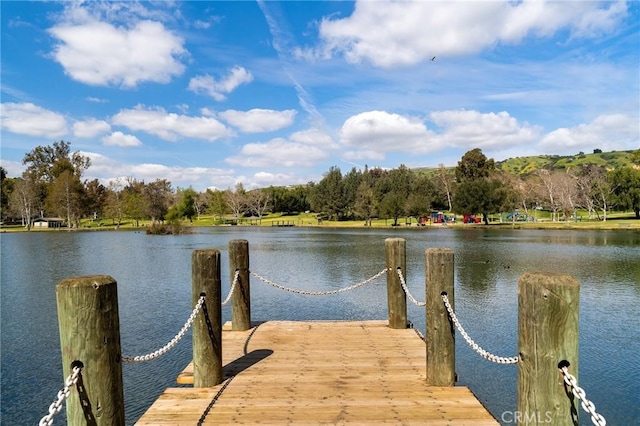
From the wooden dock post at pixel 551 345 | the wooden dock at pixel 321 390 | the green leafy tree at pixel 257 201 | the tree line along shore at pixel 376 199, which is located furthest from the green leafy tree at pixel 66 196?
the wooden dock post at pixel 551 345

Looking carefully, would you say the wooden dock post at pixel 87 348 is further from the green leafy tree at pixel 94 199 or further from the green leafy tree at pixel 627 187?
the green leafy tree at pixel 94 199

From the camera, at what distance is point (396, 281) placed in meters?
9.23

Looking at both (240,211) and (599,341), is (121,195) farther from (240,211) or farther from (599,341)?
(599,341)

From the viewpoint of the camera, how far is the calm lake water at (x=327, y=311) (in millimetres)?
9430

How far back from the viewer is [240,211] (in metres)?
129

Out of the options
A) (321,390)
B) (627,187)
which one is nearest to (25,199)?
(321,390)

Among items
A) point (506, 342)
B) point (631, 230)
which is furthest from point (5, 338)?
point (631, 230)

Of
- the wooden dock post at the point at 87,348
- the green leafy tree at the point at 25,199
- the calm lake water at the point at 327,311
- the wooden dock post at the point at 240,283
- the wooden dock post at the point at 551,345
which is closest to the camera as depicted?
the wooden dock post at the point at 551,345

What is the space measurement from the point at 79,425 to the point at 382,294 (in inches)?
651

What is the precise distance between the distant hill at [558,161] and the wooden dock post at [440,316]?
504 ft

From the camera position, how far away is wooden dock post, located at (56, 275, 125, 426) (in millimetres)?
3594

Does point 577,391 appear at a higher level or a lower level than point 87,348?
lower

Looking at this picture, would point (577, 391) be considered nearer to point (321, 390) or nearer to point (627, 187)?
point (321, 390)

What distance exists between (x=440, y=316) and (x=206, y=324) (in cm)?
337
